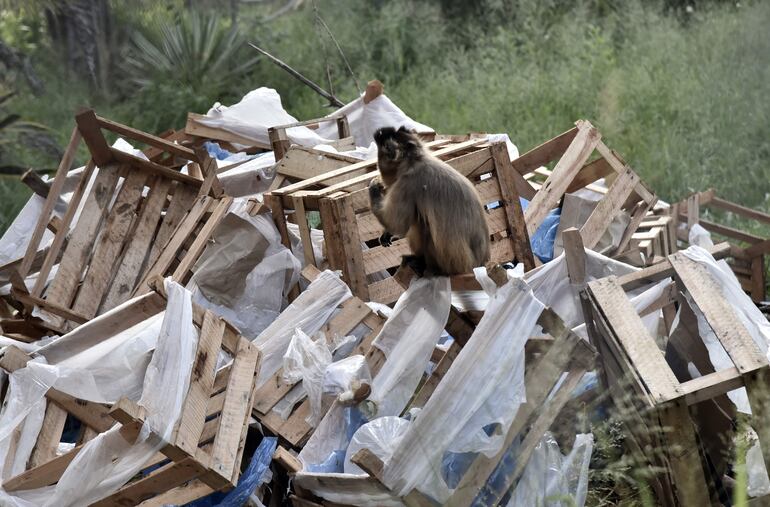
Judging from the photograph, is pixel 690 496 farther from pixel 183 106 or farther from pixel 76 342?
pixel 183 106

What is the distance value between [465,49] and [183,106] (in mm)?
4585

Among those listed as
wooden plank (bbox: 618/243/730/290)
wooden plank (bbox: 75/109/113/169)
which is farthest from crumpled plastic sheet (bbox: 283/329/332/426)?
wooden plank (bbox: 75/109/113/169)

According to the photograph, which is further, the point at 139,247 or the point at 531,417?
the point at 139,247

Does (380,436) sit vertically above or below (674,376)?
below

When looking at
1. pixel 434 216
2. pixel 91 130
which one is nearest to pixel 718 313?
pixel 434 216

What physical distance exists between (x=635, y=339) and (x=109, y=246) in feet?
11.6

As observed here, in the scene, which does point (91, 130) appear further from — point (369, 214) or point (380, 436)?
point (380, 436)

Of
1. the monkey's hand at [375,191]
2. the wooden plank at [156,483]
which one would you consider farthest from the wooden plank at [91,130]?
the wooden plank at [156,483]

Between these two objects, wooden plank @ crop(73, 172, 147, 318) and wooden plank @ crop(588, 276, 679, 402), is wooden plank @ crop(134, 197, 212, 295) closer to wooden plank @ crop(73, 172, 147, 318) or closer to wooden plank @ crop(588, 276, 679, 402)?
wooden plank @ crop(73, 172, 147, 318)

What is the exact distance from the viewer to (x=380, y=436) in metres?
4.02

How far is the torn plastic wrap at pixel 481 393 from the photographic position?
12.7 ft

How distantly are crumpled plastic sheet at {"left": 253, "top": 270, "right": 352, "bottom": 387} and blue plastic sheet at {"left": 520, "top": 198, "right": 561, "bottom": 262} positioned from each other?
187 cm

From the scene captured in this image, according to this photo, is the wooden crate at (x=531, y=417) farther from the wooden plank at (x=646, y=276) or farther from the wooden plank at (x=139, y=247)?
the wooden plank at (x=139, y=247)

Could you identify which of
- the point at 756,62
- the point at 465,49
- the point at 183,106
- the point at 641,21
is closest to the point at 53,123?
the point at 183,106
